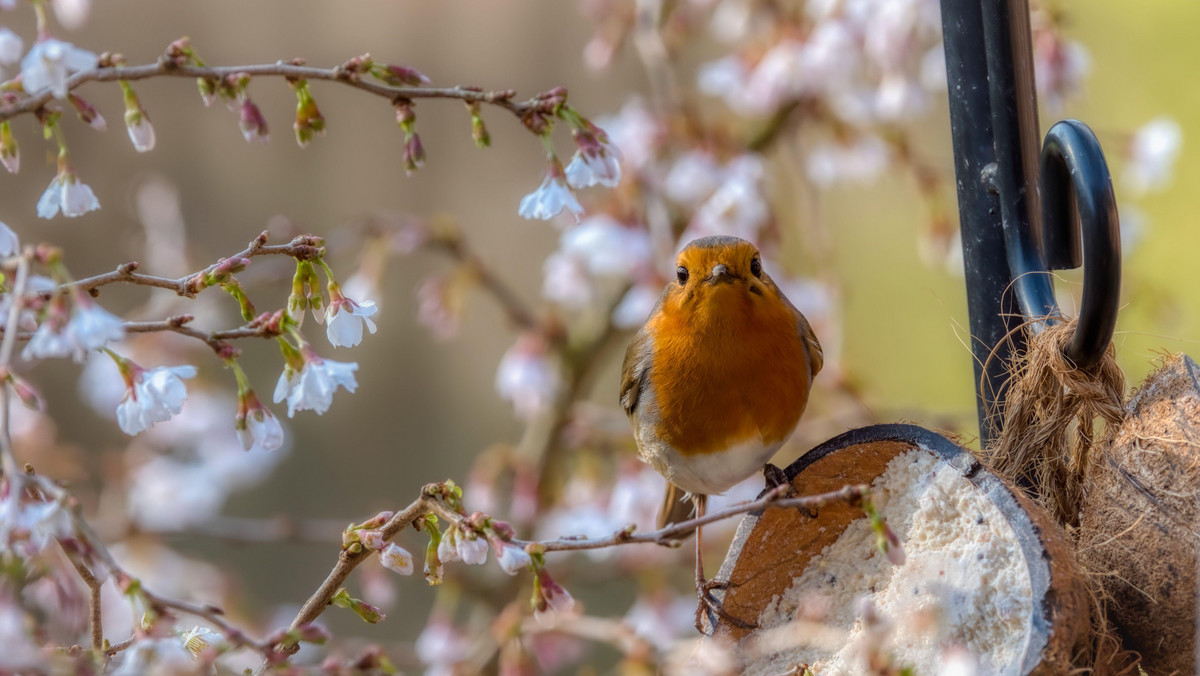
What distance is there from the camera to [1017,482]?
3.66 feet

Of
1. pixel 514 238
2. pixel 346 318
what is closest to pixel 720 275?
pixel 346 318

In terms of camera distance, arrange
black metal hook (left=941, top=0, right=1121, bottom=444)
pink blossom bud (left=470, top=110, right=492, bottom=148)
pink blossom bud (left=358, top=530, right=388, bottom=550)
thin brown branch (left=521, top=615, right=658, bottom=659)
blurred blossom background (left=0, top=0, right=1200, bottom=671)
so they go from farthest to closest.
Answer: blurred blossom background (left=0, top=0, right=1200, bottom=671), thin brown branch (left=521, top=615, right=658, bottom=659), black metal hook (left=941, top=0, right=1121, bottom=444), pink blossom bud (left=470, top=110, right=492, bottom=148), pink blossom bud (left=358, top=530, right=388, bottom=550)

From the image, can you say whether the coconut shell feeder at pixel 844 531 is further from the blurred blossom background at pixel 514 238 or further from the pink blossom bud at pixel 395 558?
the blurred blossom background at pixel 514 238

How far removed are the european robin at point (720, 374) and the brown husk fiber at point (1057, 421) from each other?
0.30 meters

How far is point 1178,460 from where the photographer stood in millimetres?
931

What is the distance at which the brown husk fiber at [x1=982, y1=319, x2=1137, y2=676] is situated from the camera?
103cm

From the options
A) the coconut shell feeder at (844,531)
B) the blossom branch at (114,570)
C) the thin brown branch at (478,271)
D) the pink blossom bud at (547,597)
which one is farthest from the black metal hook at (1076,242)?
the thin brown branch at (478,271)

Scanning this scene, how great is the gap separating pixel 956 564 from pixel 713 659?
0.86 ft

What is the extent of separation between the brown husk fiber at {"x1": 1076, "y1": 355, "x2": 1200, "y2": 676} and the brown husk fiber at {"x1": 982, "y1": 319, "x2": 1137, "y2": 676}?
40mm

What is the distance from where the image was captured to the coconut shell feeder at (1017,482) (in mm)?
917

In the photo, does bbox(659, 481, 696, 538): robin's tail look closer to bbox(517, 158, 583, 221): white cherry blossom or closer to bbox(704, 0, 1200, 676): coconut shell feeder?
bbox(704, 0, 1200, 676): coconut shell feeder

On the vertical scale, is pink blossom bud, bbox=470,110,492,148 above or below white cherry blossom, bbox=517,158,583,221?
above

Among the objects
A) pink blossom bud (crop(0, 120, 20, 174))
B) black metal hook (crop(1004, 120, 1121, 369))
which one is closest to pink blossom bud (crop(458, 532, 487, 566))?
pink blossom bud (crop(0, 120, 20, 174))

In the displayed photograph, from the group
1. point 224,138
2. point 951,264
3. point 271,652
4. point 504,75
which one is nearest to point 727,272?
point 271,652
